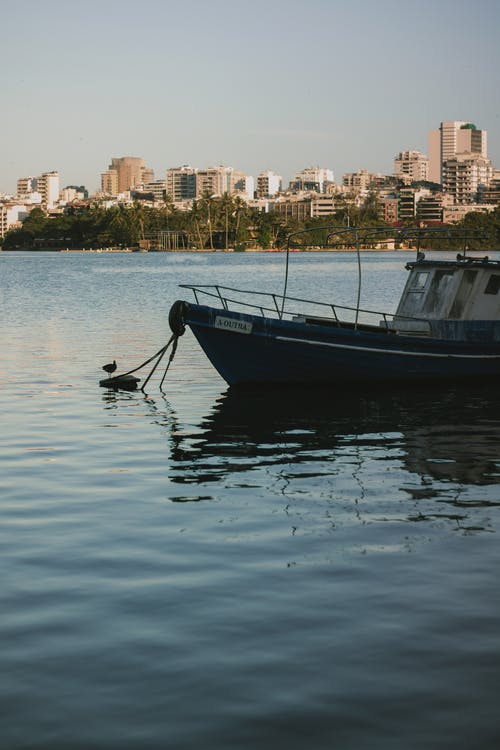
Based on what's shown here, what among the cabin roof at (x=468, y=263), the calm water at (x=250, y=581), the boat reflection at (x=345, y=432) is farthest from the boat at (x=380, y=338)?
the calm water at (x=250, y=581)

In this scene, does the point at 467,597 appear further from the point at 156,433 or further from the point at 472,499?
the point at 156,433

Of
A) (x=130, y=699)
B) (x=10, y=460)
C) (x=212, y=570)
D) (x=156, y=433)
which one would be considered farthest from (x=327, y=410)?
(x=130, y=699)

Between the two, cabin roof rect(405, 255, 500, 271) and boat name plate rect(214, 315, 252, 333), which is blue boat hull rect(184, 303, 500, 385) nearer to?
boat name plate rect(214, 315, 252, 333)

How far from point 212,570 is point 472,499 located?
444 centimetres

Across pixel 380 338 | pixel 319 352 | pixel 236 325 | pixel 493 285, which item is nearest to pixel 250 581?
pixel 236 325

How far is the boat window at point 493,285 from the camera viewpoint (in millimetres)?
24500

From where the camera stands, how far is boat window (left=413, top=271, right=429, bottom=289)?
83.0 feet

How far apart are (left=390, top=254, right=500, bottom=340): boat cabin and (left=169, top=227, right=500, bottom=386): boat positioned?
22 millimetres

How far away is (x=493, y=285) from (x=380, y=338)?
10.6 feet

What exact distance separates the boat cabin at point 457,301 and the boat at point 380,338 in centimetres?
2

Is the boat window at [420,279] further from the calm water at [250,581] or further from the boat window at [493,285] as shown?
the calm water at [250,581]

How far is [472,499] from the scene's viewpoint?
1357cm

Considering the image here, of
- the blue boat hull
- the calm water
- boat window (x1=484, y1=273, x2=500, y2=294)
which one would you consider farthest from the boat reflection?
boat window (x1=484, y1=273, x2=500, y2=294)

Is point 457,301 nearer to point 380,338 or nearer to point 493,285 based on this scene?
point 493,285
